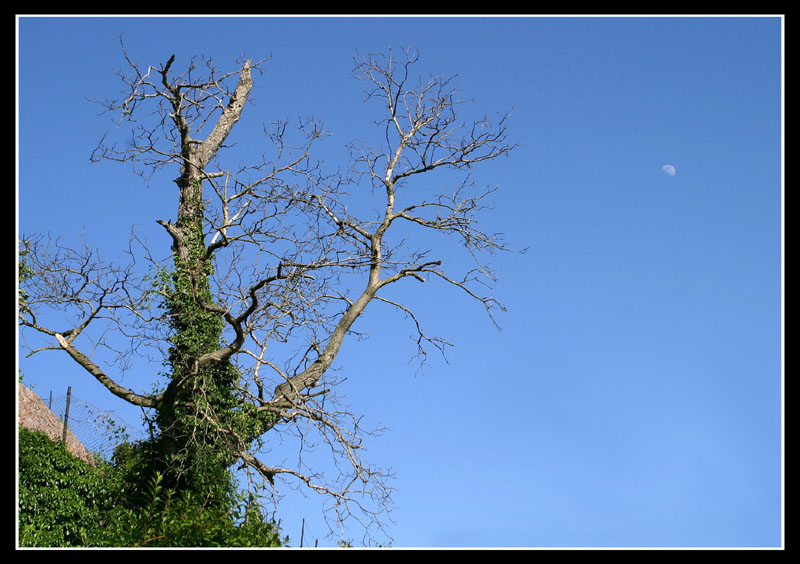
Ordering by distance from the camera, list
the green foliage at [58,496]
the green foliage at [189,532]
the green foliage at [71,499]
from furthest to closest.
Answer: the green foliage at [58,496]
the green foliage at [71,499]
the green foliage at [189,532]

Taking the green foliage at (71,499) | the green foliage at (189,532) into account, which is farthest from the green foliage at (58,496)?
the green foliage at (189,532)

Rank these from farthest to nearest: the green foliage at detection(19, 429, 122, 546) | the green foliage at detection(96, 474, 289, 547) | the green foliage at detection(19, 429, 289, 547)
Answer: the green foliage at detection(19, 429, 122, 546)
the green foliage at detection(19, 429, 289, 547)
the green foliage at detection(96, 474, 289, 547)

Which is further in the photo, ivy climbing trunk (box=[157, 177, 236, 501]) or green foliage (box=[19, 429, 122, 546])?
green foliage (box=[19, 429, 122, 546])

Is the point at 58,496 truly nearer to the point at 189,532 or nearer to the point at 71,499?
the point at 71,499

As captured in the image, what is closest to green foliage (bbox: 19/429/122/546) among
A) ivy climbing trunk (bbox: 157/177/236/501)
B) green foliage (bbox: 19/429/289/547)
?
green foliage (bbox: 19/429/289/547)

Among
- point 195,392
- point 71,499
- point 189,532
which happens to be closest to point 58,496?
point 71,499

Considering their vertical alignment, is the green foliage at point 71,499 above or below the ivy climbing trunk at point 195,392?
below

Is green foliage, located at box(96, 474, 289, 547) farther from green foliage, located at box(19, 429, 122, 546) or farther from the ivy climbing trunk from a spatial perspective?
green foliage, located at box(19, 429, 122, 546)

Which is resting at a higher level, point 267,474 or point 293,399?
point 293,399

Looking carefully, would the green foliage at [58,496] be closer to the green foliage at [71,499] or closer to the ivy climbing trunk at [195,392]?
the green foliage at [71,499]
